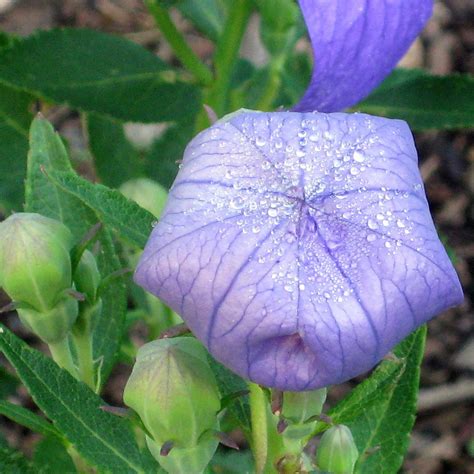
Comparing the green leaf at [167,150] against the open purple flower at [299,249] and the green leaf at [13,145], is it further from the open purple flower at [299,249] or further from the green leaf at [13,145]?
the open purple flower at [299,249]

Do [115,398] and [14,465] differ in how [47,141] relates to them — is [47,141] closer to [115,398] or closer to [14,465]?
[14,465]

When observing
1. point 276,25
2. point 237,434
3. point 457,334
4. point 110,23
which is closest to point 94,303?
point 276,25

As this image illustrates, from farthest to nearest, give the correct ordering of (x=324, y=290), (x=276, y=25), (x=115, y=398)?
(x=115, y=398) → (x=276, y=25) → (x=324, y=290)

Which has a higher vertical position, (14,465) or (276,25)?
(276,25)

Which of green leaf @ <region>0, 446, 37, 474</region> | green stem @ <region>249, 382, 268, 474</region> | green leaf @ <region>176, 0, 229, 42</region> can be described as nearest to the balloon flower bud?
green stem @ <region>249, 382, 268, 474</region>

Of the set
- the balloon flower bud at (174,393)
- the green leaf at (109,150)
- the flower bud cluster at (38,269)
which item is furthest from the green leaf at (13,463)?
the green leaf at (109,150)

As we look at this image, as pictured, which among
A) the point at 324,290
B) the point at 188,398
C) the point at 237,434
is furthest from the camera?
the point at 237,434
